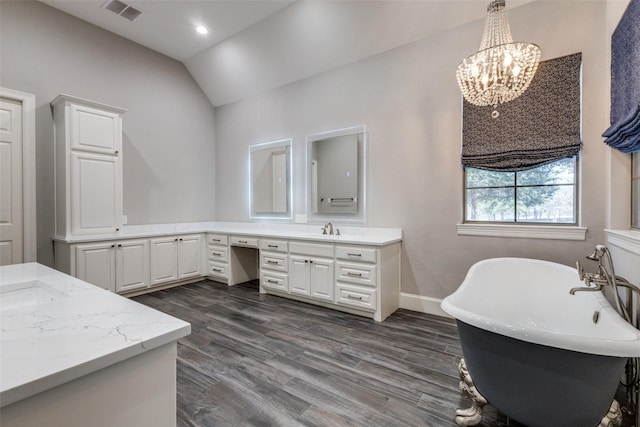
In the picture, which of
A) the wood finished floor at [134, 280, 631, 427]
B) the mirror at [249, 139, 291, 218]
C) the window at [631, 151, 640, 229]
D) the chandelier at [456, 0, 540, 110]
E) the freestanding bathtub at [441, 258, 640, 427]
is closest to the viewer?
the freestanding bathtub at [441, 258, 640, 427]

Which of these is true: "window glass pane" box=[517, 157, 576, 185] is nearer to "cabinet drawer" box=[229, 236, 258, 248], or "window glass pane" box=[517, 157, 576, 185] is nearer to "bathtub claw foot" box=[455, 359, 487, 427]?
"bathtub claw foot" box=[455, 359, 487, 427]

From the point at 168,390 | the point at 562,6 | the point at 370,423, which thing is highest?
the point at 562,6

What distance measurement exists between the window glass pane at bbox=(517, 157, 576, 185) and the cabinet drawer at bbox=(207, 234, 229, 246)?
366cm

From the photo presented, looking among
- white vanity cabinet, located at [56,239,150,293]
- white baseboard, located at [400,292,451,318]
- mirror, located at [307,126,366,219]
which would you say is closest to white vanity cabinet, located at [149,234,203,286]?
white vanity cabinet, located at [56,239,150,293]

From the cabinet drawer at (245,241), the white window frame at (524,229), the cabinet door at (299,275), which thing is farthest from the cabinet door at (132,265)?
the white window frame at (524,229)

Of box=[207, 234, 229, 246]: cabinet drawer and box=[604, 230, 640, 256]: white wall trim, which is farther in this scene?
box=[207, 234, 229, 246]: cabinet drawer

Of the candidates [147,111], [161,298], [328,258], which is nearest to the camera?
[328,258]

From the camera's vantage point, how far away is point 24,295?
49.6 inches

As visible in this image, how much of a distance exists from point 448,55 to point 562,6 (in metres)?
0.91

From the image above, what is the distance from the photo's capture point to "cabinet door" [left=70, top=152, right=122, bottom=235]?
3.25 meters

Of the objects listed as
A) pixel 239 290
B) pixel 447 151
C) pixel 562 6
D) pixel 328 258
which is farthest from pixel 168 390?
pixel 562 6

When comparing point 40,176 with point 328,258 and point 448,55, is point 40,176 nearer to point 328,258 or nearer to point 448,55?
point 328,258

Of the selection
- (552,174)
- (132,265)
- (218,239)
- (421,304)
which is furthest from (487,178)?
(132,265)

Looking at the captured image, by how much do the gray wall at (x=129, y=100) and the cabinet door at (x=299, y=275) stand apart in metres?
2.37
